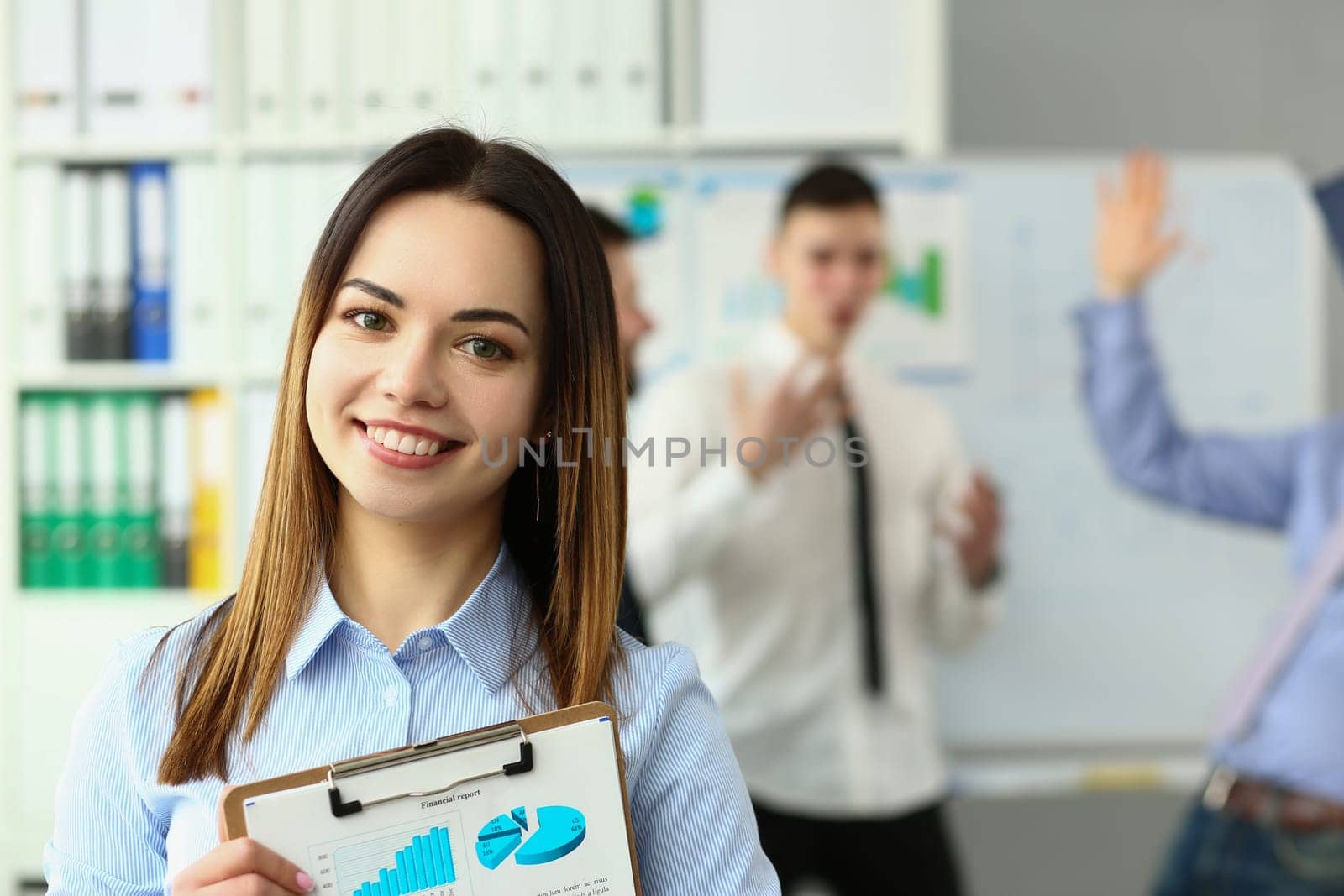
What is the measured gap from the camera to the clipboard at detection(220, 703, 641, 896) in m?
0.68

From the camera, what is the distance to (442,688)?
799mm

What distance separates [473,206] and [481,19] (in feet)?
5.86

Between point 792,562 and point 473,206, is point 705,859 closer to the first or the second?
point 473,206

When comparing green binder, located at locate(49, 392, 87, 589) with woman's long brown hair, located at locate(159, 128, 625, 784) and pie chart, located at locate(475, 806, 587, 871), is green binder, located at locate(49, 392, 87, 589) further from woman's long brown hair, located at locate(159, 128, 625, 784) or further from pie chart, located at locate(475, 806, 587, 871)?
pie chart, located at locate(475, 806, 587, 871)

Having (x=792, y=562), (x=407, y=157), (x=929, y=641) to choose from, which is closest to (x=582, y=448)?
(x=407, y=157)

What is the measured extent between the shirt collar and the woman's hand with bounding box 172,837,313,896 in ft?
0.49

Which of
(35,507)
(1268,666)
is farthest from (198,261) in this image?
(1268,666)

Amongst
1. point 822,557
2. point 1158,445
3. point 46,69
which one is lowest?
point 822,557

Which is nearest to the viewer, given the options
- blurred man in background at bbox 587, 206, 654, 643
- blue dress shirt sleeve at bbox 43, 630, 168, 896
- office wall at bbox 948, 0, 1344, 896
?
blue dress shirt sleeve at bbox 43, 630, 168, 896

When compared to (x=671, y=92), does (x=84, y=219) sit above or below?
below

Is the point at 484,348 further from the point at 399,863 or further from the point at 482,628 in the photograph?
the point at 399,863

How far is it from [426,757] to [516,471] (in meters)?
0.23

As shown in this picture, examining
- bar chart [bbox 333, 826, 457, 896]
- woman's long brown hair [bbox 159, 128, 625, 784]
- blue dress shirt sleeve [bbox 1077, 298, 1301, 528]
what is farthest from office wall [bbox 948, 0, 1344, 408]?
bar chart [bbox 333, 826, 457, 896]

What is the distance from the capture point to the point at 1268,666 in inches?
75.2
